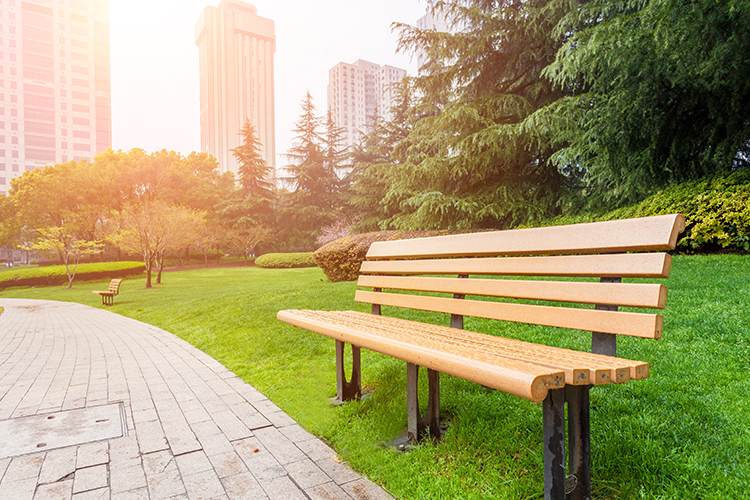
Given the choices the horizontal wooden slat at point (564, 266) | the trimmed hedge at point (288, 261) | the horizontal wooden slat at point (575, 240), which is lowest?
the trimmed hedge at point (288, 261)

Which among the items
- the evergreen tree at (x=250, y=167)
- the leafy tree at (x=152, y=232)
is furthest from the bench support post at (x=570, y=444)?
the evergreen tree at (x=250, y=167)

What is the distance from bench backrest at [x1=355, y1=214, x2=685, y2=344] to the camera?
1.49 m

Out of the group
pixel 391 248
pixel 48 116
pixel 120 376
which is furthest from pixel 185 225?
pixel 48 116

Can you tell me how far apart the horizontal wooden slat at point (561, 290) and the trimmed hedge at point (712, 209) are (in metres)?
5.48

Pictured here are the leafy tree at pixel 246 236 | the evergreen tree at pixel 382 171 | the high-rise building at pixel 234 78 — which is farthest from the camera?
the high-rise building at pixel 234 78

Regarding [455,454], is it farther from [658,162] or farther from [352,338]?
[658,162]

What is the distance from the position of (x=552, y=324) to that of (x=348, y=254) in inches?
343

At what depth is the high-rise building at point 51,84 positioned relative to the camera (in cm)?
6631

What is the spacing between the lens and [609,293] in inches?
63.7

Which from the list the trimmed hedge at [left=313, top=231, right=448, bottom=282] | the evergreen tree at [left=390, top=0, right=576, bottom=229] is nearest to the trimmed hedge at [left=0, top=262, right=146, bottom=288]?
the trimmed hedge at [left=313, top=231, right=448, bottom=282]

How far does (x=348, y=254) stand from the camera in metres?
10.4

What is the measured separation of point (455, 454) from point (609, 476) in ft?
2.11

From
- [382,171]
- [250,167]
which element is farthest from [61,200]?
[382,171]

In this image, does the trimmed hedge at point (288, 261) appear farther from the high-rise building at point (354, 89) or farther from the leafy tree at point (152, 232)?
the high-rise building at point (354, 89)
